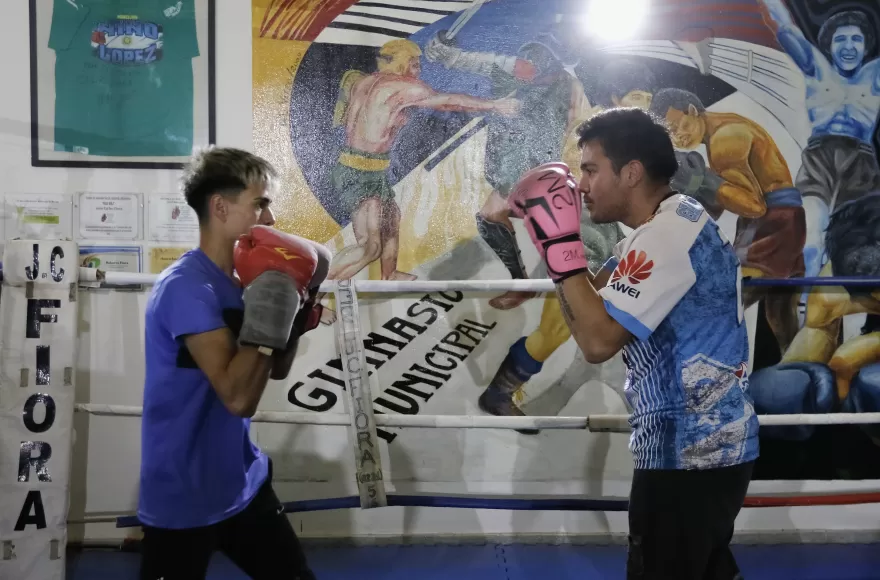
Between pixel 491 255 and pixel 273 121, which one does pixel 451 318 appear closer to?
pixel 491 255

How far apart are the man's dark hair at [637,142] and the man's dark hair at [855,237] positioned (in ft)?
4.56

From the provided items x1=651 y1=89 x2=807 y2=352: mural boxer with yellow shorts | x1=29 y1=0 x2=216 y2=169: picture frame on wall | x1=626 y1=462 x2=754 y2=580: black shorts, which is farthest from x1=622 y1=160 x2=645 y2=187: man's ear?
x1=29 y1=0 x2=216 y2=169: picture frame on wall

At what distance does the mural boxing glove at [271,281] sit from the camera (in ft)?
3.40

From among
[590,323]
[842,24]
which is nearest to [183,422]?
[590,323]

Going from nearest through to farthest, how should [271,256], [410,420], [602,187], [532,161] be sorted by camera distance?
[271,256] < [602,187] < [410,420] < [532,161]

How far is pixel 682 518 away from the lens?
1.08 meters

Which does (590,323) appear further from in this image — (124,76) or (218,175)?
(124,76)

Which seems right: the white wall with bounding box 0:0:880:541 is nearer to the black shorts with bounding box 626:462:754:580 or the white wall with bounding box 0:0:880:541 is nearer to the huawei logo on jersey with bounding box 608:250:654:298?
the black shorts with bounding box 626:462:754:580

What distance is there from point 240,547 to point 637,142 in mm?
1066

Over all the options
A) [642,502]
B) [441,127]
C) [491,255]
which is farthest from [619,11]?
[642,502]

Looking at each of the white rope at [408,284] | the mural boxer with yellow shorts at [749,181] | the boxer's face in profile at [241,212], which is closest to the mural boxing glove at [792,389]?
the mural boxer with yellow shorts at [749,181]

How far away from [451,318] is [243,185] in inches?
44.7

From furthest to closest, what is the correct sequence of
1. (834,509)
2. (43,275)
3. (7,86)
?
(834,509) → (7,86) → (43,275)

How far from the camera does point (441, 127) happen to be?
7.13 ft
